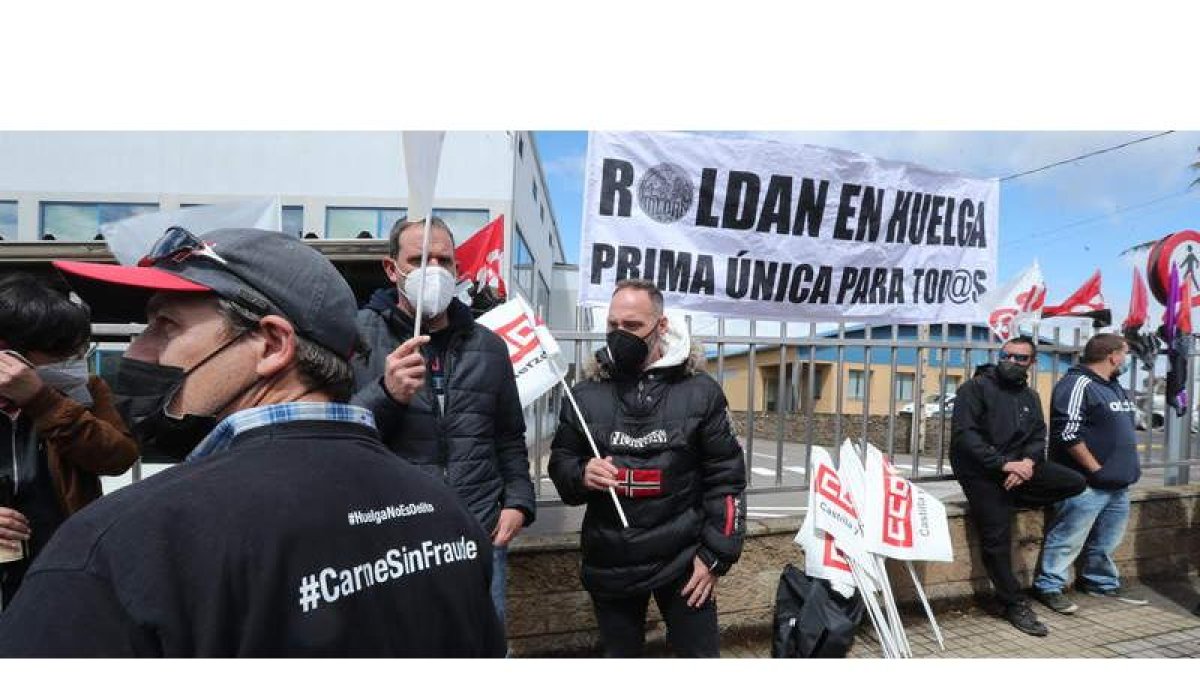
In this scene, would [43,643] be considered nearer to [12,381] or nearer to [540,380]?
[12,381]

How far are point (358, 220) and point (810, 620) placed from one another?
15448mm

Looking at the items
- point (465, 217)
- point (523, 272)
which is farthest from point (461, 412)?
point (465, 217)

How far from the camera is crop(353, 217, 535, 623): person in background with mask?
7.98 ft

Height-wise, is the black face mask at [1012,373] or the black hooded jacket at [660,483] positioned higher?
the black face mask at [1012,373]

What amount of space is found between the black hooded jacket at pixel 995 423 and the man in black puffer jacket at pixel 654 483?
2369 millimetres

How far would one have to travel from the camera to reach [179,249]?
3.77ft

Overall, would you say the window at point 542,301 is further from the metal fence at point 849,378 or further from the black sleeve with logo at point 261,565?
the black sleeve with logo at point 261,565

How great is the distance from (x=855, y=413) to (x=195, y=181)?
640 inches

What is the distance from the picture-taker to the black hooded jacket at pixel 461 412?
95.3 inches

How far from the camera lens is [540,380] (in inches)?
127

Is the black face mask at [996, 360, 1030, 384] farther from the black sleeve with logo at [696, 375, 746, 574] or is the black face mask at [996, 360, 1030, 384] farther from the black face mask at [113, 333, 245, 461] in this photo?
the black face mask at [113, 333, 245, 461]

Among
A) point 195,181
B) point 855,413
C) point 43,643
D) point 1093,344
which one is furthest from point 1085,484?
point 195,181

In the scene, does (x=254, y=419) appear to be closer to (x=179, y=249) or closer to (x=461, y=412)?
(x=179, y=249)

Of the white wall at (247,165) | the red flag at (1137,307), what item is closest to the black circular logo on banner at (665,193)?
the red flag at (1137,307)
